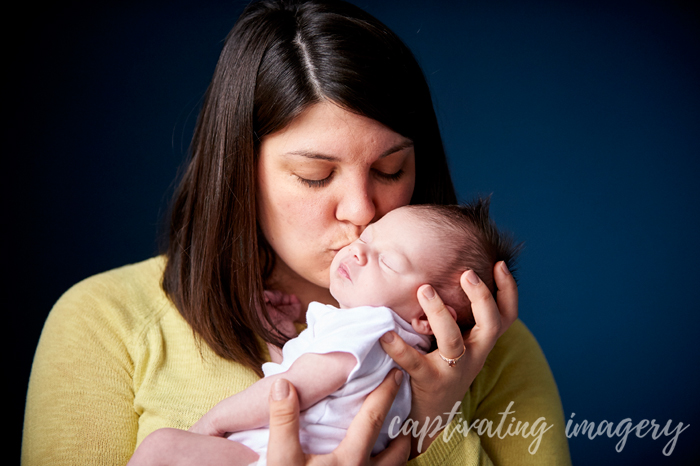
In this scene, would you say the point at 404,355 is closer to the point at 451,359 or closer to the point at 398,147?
the point at 451,359

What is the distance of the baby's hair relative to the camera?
1.33 metres

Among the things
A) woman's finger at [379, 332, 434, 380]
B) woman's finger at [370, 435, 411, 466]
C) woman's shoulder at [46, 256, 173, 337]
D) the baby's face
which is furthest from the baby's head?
woman's shoulder at [46, 256, 173, 337]

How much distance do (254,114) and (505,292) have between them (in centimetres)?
77

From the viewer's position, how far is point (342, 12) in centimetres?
156

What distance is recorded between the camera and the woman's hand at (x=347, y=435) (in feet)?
3.58

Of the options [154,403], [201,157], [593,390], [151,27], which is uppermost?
[151,27]

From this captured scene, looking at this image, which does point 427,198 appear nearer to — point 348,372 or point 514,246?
point 514,246

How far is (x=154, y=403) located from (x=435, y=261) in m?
0.76

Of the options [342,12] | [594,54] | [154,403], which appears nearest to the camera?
[154,403]

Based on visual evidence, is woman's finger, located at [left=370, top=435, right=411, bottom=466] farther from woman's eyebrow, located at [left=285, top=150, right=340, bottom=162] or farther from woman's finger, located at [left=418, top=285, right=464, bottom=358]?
woman's eyebrow, located at [left=285, top=150, right=340, bottom=162]

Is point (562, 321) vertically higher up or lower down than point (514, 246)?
lower down

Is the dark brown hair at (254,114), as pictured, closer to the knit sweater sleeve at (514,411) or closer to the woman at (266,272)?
the woman at (266,272)

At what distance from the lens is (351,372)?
45.8 inches

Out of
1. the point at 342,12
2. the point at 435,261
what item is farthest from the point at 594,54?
the point at 435,261
